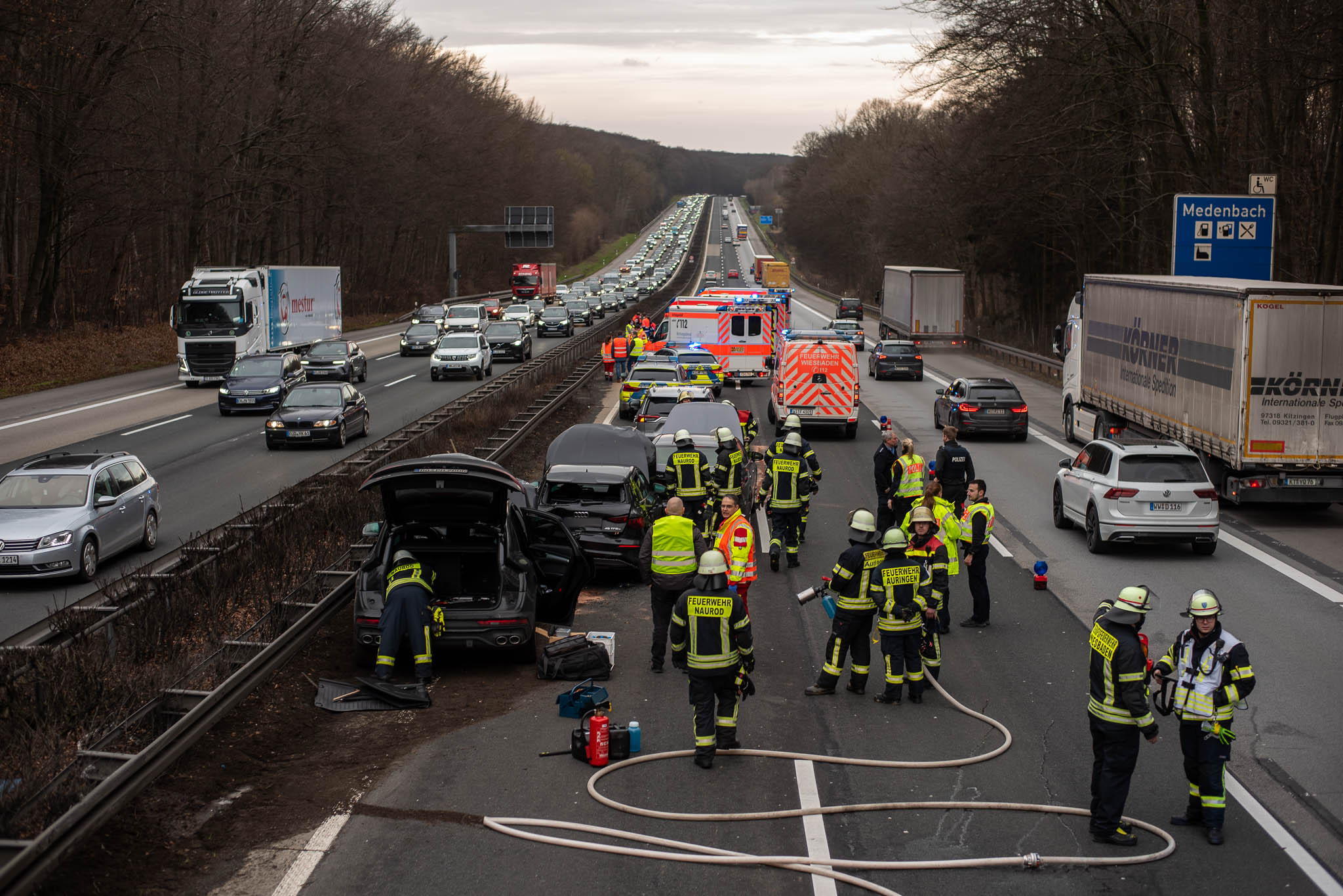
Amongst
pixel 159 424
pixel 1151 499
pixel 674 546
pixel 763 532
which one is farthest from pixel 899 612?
pixel 159 424

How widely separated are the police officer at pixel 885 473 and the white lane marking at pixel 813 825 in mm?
9144

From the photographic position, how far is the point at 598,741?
9758 millimetres

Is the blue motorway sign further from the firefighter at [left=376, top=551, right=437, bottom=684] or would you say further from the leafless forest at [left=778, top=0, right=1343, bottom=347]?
the firefighter at [left=376, top=551, right=437, bottom=684]

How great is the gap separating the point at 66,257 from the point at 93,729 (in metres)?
49.3

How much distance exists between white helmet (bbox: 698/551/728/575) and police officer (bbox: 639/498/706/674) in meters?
2.20

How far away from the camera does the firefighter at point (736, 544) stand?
42.7 feet

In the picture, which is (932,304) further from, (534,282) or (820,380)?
(534,282)

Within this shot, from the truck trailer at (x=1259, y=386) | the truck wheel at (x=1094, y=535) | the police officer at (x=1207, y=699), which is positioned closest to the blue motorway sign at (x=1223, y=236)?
the truck trailer at (x=1259, y=386)

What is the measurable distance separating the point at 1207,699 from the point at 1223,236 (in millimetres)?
23816

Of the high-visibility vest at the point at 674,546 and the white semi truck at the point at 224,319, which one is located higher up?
the white semi truck at the point at 224,319

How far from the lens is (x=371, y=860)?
800 cm

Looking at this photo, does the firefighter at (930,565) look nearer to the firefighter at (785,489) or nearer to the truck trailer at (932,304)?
the firefighter at (785,489)

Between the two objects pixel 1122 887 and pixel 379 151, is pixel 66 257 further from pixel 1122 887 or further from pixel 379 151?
pixel 1122 887

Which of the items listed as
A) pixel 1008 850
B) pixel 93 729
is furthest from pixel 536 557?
pixel 1008 850
